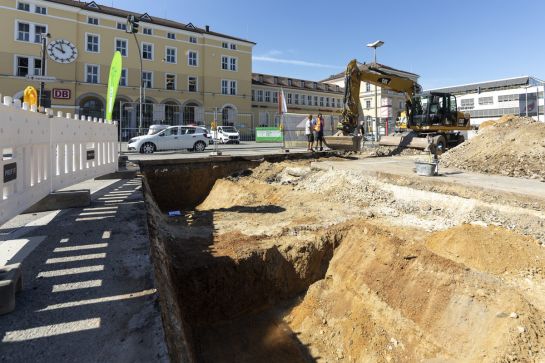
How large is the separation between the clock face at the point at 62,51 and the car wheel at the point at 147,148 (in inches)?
894

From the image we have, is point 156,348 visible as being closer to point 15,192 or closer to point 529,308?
point 15,192

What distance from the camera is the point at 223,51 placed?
150 feet

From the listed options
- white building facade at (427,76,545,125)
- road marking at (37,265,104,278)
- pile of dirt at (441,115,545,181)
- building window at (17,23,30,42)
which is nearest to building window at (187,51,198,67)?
building window at (17,23,30,42)

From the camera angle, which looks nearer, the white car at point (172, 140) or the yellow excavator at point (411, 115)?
the yellow excavator at point (411, 115)

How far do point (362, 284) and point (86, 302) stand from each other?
436cm

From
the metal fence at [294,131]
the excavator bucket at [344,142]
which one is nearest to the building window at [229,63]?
the metal fence at [294,131]

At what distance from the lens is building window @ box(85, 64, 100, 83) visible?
120 feet

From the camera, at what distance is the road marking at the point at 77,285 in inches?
112

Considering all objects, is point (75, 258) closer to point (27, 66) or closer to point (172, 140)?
point (172, 140)

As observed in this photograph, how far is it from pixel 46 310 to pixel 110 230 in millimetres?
1915

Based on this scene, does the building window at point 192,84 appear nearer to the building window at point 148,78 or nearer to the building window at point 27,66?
the building window at point 148,78

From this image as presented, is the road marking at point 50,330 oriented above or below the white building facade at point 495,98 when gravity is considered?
below

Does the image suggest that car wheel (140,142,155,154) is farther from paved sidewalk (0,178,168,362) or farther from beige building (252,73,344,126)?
beige building (252,73,344,126)

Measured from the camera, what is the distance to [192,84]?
43.5m
